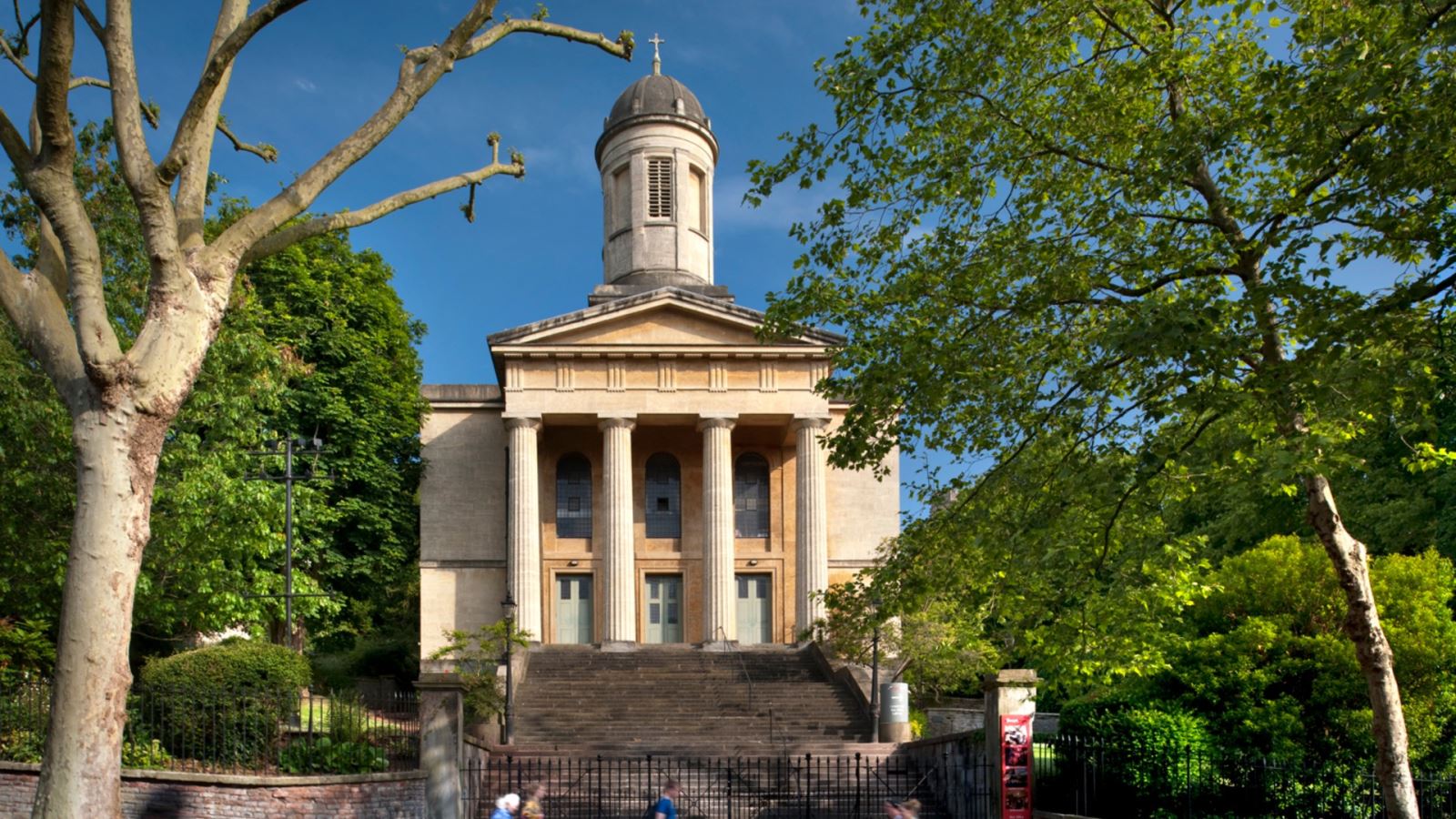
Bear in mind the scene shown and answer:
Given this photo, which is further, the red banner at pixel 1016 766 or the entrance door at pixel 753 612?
the entrance door at pixel 753 612

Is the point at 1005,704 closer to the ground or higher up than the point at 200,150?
closer to the ground

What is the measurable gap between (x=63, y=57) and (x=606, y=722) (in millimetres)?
17550

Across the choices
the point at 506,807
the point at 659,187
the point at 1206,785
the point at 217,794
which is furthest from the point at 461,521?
the point at 1206,785

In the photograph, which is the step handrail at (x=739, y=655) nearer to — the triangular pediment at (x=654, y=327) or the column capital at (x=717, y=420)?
the column capital at (x=717, y=420)

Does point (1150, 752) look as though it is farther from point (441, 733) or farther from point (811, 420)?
point (811, 420)

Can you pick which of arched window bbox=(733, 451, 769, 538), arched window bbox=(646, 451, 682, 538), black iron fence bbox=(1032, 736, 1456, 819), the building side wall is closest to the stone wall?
black iron fence bbox=(1032, 736, 1456, 819)

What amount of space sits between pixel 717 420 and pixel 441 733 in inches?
679

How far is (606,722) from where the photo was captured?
25453 millimetres

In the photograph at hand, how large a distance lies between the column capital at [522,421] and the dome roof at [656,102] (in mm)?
11229

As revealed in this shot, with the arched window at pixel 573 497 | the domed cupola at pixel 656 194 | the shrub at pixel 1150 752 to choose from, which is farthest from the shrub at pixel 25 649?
the domed cupola at pixel 656 194

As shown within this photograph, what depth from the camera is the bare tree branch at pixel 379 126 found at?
12.0 meters

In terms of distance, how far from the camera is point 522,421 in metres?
33.7

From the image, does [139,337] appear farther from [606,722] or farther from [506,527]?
[506,527]

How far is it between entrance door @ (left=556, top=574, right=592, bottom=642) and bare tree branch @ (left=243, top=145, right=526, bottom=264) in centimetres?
2284
